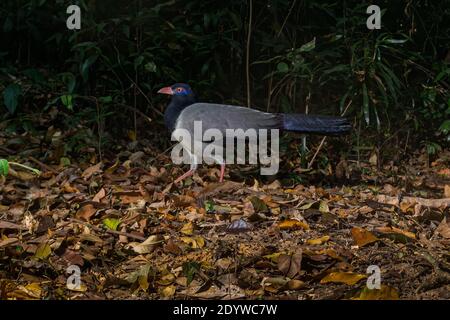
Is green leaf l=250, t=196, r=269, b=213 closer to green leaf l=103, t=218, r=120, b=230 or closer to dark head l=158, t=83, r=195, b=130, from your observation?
green leaf l=103, t=218, r=120, b=230

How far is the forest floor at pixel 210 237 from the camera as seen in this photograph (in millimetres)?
3330

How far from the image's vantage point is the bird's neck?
5.73m

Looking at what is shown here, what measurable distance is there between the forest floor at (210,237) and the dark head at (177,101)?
1.57ft

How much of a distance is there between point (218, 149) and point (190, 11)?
73.8 inches

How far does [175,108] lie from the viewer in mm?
5777

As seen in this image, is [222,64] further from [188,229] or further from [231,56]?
[188,229]

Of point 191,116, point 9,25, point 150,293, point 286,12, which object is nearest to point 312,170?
point 191,116

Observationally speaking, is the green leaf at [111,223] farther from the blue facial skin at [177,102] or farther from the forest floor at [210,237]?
the blue facial skin at [177,102]

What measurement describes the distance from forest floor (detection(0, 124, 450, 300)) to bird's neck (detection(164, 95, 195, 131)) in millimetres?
440

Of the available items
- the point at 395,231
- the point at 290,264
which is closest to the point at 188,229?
the point at 290,264

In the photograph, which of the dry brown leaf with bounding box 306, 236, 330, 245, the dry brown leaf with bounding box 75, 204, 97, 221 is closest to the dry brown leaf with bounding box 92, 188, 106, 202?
the dry brown leaf with bounding box 75, 204, 97, 221

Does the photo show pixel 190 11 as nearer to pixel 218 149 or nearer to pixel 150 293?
pixel 218 149

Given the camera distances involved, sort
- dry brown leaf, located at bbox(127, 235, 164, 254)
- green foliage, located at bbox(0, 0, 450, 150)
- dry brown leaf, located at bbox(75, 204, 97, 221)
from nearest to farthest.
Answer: dry brown leaf, located at bbox(127, 235, 164, 254), dry brown leaf, located at bbox(75, 204, 97, 221), green foliage, located at bbox(0, 0, 450, 150)

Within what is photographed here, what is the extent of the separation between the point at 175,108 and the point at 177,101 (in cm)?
7
